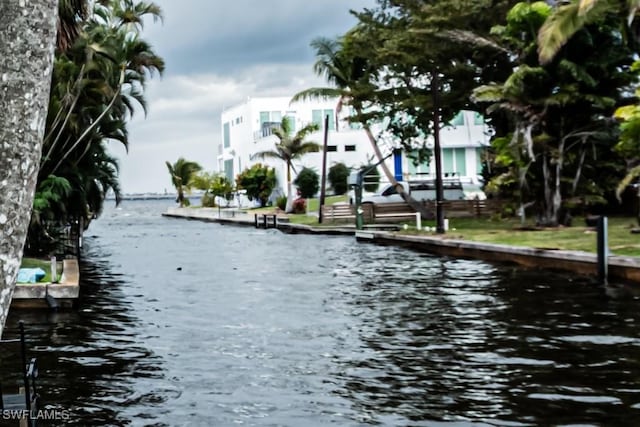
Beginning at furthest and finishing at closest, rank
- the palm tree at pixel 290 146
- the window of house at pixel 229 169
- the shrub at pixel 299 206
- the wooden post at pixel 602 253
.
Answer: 1. the window of house at pixel 229 169
2. the palm tree at pixel 290 146
3. the shrub at pixel 299 206
4. the wooden post at pixel 602 253

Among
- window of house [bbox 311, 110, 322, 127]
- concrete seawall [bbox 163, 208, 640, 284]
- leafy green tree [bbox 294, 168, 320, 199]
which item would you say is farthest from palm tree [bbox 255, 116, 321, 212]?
concrete seawall [bbox 163, 208, 640, 284]

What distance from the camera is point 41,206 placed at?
23594 millimetres

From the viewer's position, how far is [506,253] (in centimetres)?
2536

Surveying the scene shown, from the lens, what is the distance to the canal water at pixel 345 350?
878 cm

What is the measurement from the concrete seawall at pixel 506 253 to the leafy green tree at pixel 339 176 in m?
21.6

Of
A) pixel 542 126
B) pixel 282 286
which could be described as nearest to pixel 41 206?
pixel 282 286

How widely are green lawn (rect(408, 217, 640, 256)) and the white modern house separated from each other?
825 inches

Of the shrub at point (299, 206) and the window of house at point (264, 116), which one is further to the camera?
the window of house at point (264, 116)

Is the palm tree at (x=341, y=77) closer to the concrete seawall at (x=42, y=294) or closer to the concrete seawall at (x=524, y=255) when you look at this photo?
the concrete seawall at (x=524, y=255)

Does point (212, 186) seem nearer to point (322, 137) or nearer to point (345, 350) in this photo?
point (322, 137)

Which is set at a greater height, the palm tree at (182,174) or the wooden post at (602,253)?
the palm tree at (182,174)

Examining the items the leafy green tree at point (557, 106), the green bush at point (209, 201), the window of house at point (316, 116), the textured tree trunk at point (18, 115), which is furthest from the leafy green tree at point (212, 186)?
the textured tree trunk at point (18, 115)

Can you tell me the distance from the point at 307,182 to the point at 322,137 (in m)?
7.23

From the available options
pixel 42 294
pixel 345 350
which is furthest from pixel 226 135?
pixel 345 350
